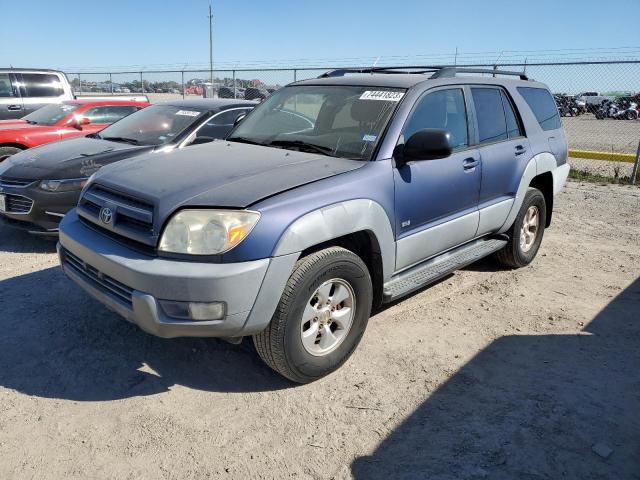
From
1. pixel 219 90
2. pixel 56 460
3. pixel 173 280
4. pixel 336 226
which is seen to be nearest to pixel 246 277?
pixel 173 280

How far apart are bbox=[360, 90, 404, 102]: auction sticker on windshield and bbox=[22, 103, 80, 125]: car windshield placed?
588 centimetres

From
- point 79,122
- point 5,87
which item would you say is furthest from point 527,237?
point 5,87

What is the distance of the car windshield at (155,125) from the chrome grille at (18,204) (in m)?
1.30

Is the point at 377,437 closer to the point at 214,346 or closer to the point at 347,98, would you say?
the point at 214,346

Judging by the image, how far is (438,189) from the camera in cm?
365

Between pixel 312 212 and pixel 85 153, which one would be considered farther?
pixel 85 153

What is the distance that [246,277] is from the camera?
2570mm

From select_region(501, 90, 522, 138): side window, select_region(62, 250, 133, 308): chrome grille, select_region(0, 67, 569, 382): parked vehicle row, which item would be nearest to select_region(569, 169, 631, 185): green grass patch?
select_region(0, 67, 569, 382): parked vehicle row

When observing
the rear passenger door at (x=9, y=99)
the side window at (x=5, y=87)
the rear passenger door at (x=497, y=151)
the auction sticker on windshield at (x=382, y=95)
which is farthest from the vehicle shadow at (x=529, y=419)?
the side window at (x=5, y=87)

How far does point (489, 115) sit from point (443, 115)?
2.35 ft

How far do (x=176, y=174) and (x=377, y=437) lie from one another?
1.87 m

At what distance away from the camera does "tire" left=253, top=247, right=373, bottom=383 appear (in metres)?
2.78

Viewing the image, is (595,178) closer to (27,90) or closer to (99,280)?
(99,280)

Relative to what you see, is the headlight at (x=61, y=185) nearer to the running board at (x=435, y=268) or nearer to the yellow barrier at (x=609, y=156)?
the running board at (x=435, y=268)
